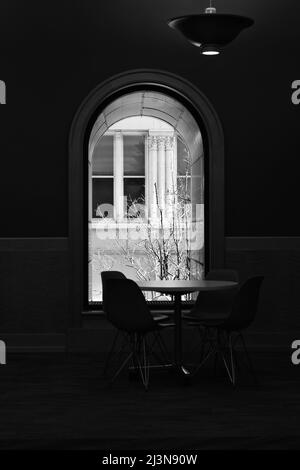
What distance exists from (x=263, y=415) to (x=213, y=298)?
2.32 meters

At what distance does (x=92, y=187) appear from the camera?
10.5 meters

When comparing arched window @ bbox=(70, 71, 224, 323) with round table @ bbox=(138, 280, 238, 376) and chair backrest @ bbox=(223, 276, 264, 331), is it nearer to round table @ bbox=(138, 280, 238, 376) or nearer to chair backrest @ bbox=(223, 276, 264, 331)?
round table @ bbox=(138, 280, 238, 376)

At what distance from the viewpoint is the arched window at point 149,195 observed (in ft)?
32.6

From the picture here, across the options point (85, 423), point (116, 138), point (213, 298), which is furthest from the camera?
A: point (116, 138)

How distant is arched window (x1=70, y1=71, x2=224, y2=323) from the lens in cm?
995

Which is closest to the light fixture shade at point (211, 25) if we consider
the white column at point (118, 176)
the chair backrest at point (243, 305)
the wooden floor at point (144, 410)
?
the chair backrest at point (243, 305)

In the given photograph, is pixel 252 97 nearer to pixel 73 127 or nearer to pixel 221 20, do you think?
pixel 73 127

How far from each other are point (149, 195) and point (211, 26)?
15.6 feet

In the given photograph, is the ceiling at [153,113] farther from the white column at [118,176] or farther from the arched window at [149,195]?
the white column at [118,176]

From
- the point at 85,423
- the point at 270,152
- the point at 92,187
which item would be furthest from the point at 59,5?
the point at 85,423

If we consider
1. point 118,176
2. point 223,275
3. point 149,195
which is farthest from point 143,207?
point 223,275

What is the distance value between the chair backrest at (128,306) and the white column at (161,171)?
360 cm

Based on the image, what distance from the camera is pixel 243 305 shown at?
305 inches

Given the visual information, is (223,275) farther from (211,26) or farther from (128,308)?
(211,26)
